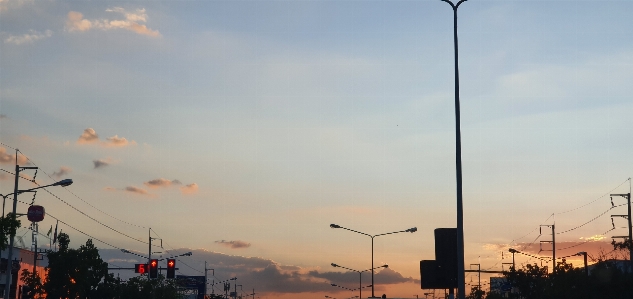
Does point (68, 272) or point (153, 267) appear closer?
point (153, 267)

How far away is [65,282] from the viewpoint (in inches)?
3349

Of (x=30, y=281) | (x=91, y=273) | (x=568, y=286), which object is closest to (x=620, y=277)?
(x=568, y=286)

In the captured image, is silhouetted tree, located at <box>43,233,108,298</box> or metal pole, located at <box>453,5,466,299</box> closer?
metal pole, located at <box>453,5,466,299</box>

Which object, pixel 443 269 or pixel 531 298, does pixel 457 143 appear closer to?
pixel 443 269

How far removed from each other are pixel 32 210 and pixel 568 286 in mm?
54093

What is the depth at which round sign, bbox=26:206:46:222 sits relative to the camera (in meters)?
80.1

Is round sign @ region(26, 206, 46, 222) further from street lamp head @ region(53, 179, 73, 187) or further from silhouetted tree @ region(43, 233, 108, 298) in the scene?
street lamp head @ region(53, 179, 73, 187)

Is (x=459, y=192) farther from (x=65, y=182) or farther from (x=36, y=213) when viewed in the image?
(x=36, y=213)

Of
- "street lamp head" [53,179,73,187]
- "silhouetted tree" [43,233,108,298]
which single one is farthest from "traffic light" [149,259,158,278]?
"street lamp head" [53,179,73,187]

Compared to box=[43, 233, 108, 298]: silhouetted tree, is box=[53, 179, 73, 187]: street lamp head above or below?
above

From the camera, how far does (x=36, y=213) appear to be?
80938 millimetres

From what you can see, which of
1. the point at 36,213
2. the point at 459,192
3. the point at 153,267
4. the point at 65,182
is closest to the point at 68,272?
the point at 36,213

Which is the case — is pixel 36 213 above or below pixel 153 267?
above

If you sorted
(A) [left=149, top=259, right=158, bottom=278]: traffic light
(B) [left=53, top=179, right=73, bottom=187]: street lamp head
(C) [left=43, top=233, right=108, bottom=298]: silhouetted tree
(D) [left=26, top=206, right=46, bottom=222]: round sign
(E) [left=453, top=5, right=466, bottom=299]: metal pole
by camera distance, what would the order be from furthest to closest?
(C) [left=43, top=233, right=108, bottom=298]: silhouetted tree
(D) [left=26, top=206, right=46, bottom=222]: round sign
(A) [left=149, top=259, right=158, bottom=278]: traffic light
(B) [left=53, top=179, right=73, bottom=187]: street lamp head
(E) [left=453, top=5, right=466, bottom=299]: metal pole
